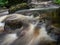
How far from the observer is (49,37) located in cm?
712

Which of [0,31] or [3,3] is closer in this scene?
[0,31]

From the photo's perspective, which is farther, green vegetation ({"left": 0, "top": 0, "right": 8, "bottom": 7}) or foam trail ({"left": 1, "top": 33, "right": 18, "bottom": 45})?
green vegetation ({"left": 0, "top": 0, "right": 8, "bottom": 7})

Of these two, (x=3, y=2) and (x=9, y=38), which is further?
(x=3, y=2)

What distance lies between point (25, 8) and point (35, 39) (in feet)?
17.9

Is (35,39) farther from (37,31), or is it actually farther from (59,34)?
(59,34)

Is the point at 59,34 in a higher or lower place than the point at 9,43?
higher

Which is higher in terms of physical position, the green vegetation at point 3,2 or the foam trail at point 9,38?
the foam trail at point 9,38

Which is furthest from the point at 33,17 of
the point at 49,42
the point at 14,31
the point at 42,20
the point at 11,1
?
the point at 11,1

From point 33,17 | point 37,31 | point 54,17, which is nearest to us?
point 37,31

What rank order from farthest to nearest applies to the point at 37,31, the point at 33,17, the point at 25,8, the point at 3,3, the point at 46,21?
1. the point at 3,3
2. the point at 25,8
3. the point at 33,17
4. the point at 46,21
5. the point at 37,31

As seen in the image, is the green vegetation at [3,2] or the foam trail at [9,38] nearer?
the foam trail at [9,38]

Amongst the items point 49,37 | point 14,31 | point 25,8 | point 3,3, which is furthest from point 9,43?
point 3,3

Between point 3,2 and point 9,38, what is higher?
point 9,38

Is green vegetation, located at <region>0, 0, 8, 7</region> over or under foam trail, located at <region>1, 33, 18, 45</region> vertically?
under
